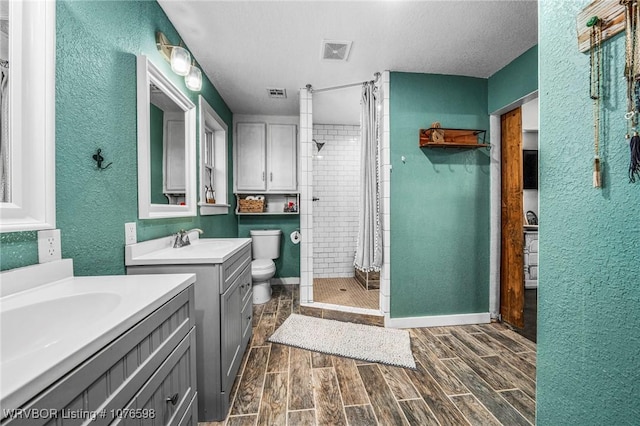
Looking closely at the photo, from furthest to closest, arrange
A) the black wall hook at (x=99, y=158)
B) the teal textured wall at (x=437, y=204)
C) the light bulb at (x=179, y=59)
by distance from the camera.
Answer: the teal textured wall at (x=437, y=204), the light bulb at (x=179, y=59), the black wall hook at (x=99, y=158)

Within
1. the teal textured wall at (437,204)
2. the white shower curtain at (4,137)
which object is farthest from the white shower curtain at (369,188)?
the white shower curtain at (4,137)

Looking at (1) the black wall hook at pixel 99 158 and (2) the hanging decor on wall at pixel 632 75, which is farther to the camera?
(1) the black wall hook at pixel 99 158

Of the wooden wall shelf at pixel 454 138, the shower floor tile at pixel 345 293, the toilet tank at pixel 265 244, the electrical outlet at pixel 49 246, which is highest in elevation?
the wooden wall shelf at pixel 454 138

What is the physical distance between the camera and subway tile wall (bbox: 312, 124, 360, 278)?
12.9 feet

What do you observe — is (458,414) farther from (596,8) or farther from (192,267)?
(596,8)

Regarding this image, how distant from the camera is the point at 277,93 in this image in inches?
116

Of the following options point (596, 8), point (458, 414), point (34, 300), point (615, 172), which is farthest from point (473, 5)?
point (34, 300)

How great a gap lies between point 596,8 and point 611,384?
93 centimetres

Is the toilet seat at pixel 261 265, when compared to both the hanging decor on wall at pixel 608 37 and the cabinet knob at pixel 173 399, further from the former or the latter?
the hanging decor on wall at pixel 608 37

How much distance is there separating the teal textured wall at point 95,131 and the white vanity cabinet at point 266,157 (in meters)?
2.02

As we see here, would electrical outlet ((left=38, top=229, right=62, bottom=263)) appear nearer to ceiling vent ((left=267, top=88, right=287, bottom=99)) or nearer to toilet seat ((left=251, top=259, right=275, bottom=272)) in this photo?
toilet seat ((left=251, top=259, right=275, bottom=272))

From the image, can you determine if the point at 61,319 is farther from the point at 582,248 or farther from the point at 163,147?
the point at 582,248

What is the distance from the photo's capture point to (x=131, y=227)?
54.1 inches

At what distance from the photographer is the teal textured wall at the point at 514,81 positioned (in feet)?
6.74
